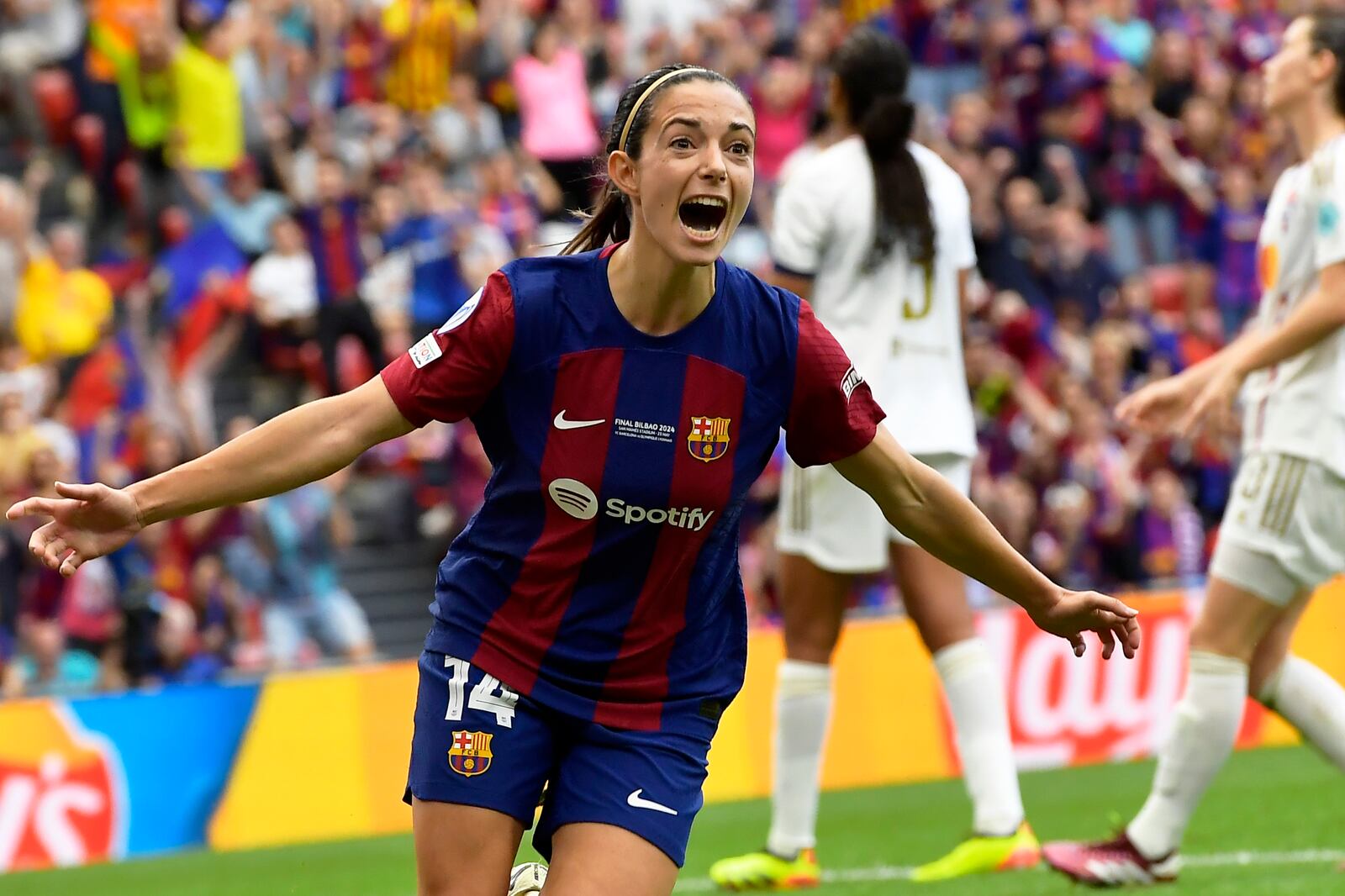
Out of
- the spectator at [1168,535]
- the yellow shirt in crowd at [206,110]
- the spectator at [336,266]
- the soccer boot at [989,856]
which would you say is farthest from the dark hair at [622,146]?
the spectator at [1168,535]

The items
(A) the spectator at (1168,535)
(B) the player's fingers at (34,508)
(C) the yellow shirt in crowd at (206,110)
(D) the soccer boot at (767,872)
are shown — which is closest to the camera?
(B) the player's fingers at (34,508)

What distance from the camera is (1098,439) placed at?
15.3 meters

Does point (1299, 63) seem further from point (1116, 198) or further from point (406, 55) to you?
point (1116, 198)

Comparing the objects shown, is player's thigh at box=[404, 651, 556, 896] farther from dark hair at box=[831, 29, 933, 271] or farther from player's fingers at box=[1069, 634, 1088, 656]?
dark hair at box=[831, 29, 933, 271]

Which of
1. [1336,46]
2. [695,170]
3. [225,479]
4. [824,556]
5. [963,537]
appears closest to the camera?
[225,479]

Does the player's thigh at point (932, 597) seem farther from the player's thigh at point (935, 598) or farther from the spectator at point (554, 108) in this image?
the spectator at point (554, 108)

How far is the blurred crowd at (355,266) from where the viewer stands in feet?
39.7

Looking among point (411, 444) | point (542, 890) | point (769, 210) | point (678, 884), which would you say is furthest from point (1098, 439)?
point (542, 890)

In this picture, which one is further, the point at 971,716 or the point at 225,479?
the point at 971,716

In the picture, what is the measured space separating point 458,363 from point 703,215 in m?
0.59

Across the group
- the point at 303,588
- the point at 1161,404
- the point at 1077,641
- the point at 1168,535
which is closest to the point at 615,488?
the point at 1077,641

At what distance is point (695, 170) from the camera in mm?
4113

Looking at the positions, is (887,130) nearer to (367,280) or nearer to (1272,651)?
(1272,651)

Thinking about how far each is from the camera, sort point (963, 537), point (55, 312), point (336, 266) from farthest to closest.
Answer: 1. point (336, 266)
2. point (55, 312)
3. point (963, 537)
